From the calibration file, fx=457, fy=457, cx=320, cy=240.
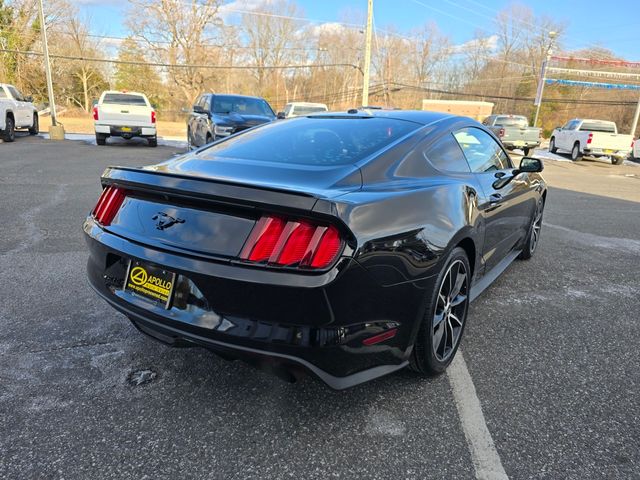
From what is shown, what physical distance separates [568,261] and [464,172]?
2756 millimetres

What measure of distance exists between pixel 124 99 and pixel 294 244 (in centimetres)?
1606

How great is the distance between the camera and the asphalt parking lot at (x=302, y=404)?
6.42ft

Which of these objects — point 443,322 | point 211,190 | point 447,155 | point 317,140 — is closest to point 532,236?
point 447,155

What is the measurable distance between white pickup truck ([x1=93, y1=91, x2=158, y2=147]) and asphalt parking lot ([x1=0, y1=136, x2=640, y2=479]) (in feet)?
39.9

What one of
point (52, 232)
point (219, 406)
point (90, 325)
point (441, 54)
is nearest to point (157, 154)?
point (52, 232)

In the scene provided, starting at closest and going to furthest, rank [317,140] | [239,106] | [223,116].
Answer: [317,140], [223,116], [239,106]

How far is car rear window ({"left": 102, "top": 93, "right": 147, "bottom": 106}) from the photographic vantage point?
15414 millimetres

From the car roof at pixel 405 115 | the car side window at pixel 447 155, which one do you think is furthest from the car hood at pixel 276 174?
the car roof at pixel 405 115

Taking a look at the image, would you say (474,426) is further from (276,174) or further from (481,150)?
(481,150)

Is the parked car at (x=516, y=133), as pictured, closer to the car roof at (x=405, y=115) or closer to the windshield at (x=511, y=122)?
the windshield at (x=511, y=122)

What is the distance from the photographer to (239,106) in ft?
40.3

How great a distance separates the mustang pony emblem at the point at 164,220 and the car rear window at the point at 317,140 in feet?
2.23

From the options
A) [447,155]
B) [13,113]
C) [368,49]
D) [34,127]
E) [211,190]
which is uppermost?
[368,49]

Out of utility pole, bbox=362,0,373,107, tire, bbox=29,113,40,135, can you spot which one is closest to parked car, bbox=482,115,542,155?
utility pole, bbox=362,0,373,107
